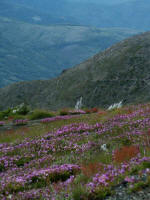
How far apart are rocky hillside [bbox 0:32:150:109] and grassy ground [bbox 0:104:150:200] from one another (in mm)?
41294

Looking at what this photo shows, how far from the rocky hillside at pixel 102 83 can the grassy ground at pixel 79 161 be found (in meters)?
41.3

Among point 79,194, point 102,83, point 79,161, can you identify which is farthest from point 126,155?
point 102,83

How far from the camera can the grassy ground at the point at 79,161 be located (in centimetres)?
686

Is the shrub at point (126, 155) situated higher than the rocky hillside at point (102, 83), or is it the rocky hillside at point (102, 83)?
the rocky hillside at point (102, 83)

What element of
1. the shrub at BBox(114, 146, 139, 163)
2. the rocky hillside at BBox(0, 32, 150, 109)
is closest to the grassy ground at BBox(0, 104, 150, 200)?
the shrub at BBox(114, 146, 139, 163)

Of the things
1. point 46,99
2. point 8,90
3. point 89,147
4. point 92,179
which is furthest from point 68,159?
point 8,90

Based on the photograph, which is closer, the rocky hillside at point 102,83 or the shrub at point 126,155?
the shrub at point 126,155

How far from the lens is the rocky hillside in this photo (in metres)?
66.2

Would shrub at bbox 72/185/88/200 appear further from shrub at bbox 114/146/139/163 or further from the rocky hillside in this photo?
the rocky hillside

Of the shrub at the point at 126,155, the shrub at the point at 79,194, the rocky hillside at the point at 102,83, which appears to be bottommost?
the shrub at the point at 79,194

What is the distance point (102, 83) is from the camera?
72.8m

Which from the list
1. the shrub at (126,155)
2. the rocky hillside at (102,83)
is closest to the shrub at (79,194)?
the shrub at (126,155)

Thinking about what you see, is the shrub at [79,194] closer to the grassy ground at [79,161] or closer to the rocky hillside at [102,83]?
the grassy ground at [79,161]

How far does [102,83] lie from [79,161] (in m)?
63.5
